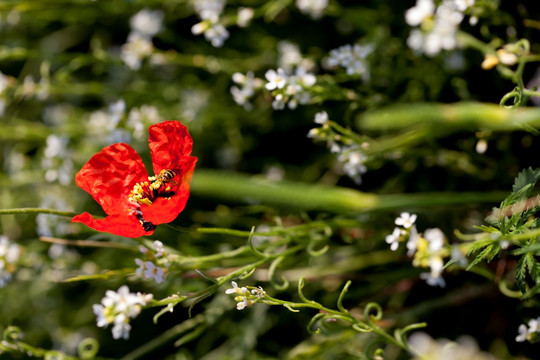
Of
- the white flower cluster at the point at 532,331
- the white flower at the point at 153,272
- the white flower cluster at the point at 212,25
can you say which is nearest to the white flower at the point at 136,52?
the white flower cluster at the point at 212,25

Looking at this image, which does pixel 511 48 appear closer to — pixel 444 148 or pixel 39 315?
pixel 444 148

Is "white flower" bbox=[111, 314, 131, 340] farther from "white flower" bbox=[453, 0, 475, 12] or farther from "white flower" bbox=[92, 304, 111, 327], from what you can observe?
"white flower" bbox=[453, 0, 475, 12]

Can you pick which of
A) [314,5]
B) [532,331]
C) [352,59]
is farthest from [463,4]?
[532,331]

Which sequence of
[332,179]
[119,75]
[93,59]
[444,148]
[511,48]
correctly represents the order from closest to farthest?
[511,48]
[444,148]
[93,59]
[332,179]
[119,75]

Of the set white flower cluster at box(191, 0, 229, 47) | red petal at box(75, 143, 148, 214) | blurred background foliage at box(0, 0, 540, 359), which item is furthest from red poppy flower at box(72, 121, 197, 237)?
white flower cluster at box(191, 0, 229, 47)

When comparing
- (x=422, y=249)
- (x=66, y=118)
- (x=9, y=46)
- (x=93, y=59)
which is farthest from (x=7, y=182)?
(x=422, y=249)

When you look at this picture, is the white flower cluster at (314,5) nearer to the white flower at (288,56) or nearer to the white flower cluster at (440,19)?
the white flower at (288,56)

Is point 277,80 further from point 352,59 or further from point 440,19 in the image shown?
point 440,19
